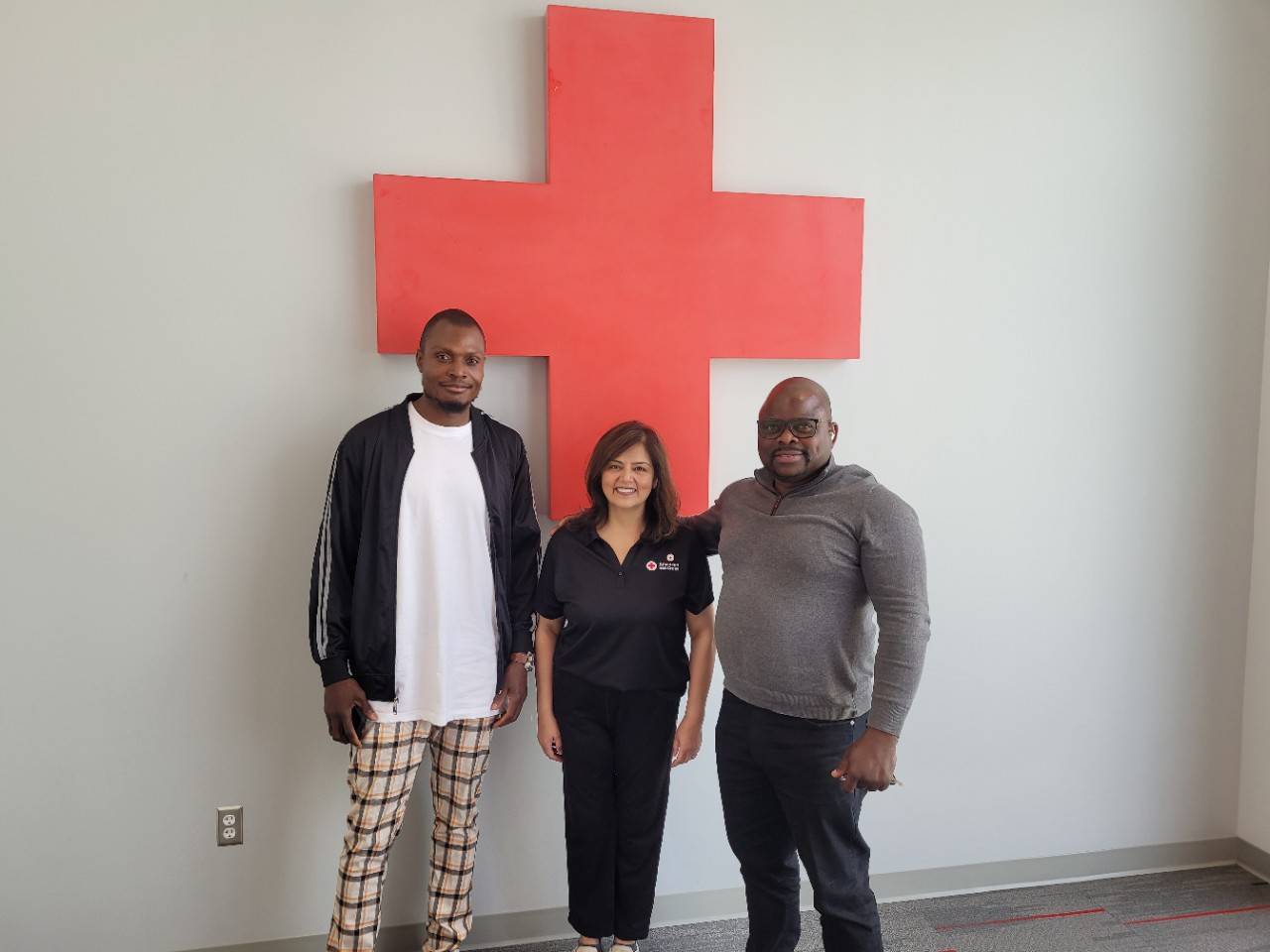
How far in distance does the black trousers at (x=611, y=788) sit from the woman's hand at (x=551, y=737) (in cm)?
2

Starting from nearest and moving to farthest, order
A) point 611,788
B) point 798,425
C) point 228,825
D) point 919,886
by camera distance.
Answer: point 798,425
point 611,788
point 228,825
point 919,886

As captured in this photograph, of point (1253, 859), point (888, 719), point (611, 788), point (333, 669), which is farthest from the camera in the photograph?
point (1253, 859)

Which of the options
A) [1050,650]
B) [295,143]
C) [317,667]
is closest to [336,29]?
[295,143]

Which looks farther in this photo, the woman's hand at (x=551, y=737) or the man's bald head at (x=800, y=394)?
the woman's hand at (x=551, y=737)

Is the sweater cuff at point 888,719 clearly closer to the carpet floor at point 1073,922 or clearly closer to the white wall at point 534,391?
the white wall at point 534,391

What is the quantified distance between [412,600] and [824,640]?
88 centimetres

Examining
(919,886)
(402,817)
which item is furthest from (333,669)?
(919,886)

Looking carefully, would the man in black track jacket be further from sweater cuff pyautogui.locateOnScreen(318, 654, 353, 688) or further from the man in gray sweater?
the man in gray sweater

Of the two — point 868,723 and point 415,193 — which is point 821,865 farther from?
point 415,193

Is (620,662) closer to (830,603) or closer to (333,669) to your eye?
(830,603)

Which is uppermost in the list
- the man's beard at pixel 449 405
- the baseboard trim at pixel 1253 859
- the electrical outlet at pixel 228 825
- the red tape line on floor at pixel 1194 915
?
the man's beard at pixel 449 405

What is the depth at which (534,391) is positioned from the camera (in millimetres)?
2125

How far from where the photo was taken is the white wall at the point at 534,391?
1914 mm

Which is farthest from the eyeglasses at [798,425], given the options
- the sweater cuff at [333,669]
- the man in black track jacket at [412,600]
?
the sweater cuff at [333,669]
